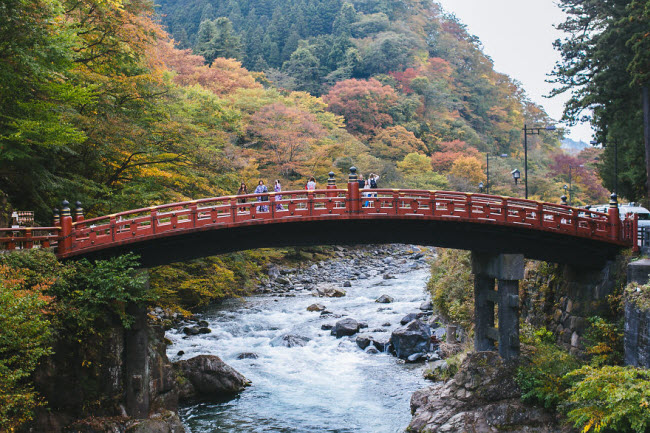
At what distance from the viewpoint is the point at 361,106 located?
70.9m

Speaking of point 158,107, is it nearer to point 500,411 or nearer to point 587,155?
point 500,411

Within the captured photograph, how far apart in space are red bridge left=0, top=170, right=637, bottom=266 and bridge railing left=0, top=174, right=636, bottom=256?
0.11ft

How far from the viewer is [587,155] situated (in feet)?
269

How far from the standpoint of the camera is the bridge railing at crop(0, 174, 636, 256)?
58.3 feet

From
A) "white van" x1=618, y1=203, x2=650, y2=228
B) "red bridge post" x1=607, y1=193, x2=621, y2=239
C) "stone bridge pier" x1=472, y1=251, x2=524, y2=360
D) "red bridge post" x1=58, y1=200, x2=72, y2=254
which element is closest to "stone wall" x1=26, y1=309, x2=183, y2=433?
"red bridge post" x1=58, y1=200, x2=72, y2=254

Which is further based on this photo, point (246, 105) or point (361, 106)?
point (361, 106)

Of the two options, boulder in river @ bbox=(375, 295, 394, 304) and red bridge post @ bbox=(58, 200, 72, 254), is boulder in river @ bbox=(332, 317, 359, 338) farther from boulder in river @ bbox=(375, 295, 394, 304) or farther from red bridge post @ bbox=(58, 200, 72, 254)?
red bridge post @ bbox=(58, 200, 72, 254)

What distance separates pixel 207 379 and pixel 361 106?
2129 inches

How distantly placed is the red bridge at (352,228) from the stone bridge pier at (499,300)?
2.00ft

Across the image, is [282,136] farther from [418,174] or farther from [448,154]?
[448,154]

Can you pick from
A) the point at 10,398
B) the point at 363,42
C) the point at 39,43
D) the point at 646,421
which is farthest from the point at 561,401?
the point at 363,42

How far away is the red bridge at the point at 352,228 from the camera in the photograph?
1823cm

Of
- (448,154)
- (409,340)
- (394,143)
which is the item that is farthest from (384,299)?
(448,154)

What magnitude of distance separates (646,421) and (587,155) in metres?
76.8
